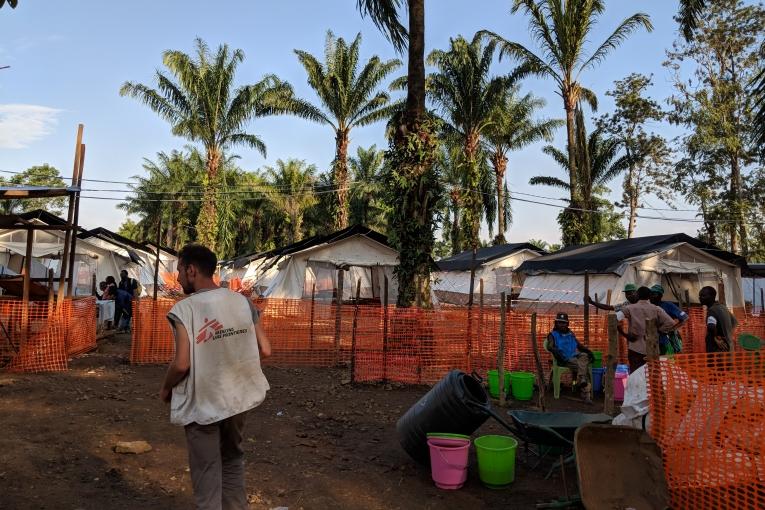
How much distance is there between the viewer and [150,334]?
10406mm

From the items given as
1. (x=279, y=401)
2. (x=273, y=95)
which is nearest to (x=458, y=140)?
(x=273, y=95)

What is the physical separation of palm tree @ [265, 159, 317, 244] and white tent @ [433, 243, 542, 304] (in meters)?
17.3

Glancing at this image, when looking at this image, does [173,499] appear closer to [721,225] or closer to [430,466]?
[430,466]

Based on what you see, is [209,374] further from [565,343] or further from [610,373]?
[565,343]

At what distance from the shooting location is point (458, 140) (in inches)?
1080

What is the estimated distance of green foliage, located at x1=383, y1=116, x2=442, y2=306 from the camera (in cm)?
1105

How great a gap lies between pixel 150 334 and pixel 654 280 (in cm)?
1500

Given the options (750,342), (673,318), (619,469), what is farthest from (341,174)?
(619,469)

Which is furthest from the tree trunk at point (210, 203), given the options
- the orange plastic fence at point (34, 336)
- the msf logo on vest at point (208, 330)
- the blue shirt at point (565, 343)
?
the msf logo on vest at point (208, 330)

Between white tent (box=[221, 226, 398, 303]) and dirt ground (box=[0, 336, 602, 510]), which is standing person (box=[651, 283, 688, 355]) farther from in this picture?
white tent (box=[221, 226, 398, 303])

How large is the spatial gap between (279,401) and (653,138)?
25.2 meters

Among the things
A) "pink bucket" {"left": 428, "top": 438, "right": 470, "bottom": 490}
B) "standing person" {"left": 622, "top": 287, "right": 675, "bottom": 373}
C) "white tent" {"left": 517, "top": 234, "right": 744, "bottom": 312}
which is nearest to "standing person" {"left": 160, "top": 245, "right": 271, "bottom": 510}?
"pink bucket" {"left": 428, "top": 438, "right": 470, "bottom": 490}

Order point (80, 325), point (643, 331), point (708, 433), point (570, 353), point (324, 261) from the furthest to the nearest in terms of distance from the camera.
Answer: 1. point (324, 261)
2. point (80, 325)
3. point (570, 353)
4. point (643, 331)
5. point (708, 433)

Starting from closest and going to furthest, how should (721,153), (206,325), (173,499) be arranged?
(206,325)
(173,499)
(721,153)
